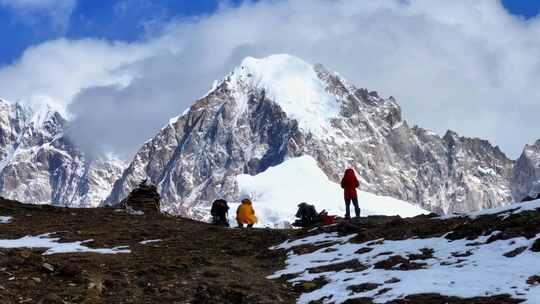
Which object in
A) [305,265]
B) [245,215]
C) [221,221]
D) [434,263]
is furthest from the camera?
[221,221]

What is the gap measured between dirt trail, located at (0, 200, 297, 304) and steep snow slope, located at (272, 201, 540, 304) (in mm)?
1283

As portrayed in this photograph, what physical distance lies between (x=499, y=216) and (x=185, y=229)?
14786mm

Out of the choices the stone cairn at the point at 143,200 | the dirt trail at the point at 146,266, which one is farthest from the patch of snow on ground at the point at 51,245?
the stone cairn at the point at 143,200

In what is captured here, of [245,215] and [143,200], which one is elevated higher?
[143,200]

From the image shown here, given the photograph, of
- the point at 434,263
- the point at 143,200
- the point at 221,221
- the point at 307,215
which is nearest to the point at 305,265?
the point at 434,263

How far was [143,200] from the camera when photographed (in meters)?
45.6

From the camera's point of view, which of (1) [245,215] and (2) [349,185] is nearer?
(2) [349,185]

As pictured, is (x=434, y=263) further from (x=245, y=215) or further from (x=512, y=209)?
(x=245, y=215)

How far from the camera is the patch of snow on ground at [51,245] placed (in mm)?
29906

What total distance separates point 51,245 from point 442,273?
1568cm

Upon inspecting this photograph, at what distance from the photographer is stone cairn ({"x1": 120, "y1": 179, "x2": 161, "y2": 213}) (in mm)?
44956

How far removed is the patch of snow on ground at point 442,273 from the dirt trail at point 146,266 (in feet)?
4.73

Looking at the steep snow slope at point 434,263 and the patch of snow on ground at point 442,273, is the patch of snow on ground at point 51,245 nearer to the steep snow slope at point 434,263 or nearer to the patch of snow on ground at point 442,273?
the steep snow slope at point 434,263

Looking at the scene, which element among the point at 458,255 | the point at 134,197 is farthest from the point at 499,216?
the point at 134,197
